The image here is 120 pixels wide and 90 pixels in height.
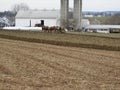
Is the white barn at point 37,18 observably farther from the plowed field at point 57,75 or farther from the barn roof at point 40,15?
the plowed field at point 57,75

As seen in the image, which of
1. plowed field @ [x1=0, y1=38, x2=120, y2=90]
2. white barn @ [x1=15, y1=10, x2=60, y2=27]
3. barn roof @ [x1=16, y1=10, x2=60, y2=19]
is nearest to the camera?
plowed field @ [x1=0, y1=38, x2=120, y2=90]

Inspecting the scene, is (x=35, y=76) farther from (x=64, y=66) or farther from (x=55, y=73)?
(x=64, y=66)

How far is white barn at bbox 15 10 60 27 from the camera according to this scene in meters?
128

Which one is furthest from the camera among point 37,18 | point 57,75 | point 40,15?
point 40,15

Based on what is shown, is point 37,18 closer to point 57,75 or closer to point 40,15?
point 40,15

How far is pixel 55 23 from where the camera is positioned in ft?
420

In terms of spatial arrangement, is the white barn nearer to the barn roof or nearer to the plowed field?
the barn roof

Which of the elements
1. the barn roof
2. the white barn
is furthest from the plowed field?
the barn roof

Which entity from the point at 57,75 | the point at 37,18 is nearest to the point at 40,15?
the point at 37,18

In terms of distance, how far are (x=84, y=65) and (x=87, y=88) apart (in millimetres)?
6491

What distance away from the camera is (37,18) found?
130250 millimetres

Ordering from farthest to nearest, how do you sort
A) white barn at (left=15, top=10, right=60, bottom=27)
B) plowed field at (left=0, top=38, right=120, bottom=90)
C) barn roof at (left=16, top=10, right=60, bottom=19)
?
barn roof at (left=16, top=10, right=60, bottom=19) → white barn at (left=15, top=10, right=60, bottom=27) → plowed field at (left=0, top=38, right=120, bottom=90)

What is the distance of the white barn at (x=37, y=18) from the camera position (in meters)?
128

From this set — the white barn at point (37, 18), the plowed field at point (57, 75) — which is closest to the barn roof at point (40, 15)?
the white barn at point (37, 18)
